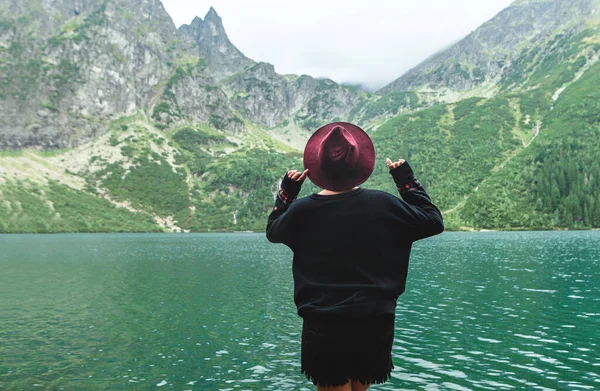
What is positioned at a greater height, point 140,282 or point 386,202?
point 386,202

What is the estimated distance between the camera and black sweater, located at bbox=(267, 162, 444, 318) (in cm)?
492

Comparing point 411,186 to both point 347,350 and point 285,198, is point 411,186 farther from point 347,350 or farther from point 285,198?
point 347,350

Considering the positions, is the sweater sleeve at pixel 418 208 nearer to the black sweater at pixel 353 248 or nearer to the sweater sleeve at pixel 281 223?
the black sweater at pixel 353 248

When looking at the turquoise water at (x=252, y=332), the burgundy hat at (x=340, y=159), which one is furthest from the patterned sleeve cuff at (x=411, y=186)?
the turquoise water at (x=252, y=332)

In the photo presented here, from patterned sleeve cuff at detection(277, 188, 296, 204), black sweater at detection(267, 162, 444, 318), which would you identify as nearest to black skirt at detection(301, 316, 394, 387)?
black sweater at detection(267, 162, 444, 318)

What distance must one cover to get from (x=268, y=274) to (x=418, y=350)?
129 ft

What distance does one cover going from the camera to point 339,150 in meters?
5.22

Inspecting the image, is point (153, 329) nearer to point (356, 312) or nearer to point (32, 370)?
point (32, 370)

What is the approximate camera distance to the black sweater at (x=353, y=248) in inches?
194

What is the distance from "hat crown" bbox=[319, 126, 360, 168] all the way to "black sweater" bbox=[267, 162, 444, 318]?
0.37 metres

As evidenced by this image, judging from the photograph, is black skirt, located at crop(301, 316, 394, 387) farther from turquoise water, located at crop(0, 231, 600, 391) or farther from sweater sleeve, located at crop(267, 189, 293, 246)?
turquoise water, located at crop(0, 231, 600, 391)

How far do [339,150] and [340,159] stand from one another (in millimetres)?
110

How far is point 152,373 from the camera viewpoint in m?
21.4

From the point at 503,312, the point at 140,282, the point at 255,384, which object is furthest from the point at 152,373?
the point at 140,282
